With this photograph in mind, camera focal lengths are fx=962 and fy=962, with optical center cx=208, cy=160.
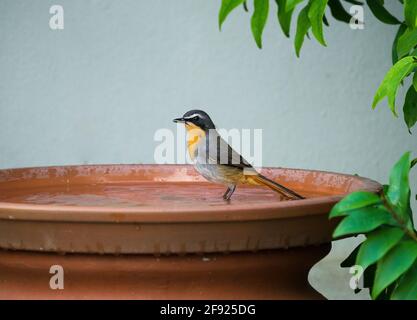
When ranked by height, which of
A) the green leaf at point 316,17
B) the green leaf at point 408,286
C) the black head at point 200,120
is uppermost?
the green leaf at point 316,17

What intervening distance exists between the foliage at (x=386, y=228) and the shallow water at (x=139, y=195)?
569mm

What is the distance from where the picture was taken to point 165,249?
1.74 meters

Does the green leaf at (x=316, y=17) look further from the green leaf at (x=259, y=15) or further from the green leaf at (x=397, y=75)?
the green leaf at (x=397, y=75)

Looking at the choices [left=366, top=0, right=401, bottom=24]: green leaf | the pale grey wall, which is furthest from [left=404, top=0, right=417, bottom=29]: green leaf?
the pale grey wall

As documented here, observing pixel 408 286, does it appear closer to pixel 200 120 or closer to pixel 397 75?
pixel 397 75

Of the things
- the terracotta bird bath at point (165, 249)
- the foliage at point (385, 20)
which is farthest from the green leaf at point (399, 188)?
the foliage at point (385, 20)

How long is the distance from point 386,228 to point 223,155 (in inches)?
33.7

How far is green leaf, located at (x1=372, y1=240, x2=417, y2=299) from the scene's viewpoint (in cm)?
148

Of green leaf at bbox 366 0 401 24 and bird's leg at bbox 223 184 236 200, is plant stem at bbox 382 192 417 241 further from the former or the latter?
green leaf at bbox 366 0 401 24

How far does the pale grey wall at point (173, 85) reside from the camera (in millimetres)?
3893

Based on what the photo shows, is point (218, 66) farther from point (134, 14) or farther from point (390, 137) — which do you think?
point (390, 137)

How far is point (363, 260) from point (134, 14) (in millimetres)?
2573

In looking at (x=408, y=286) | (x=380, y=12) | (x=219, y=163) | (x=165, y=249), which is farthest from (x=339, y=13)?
(x=408, y=286)
